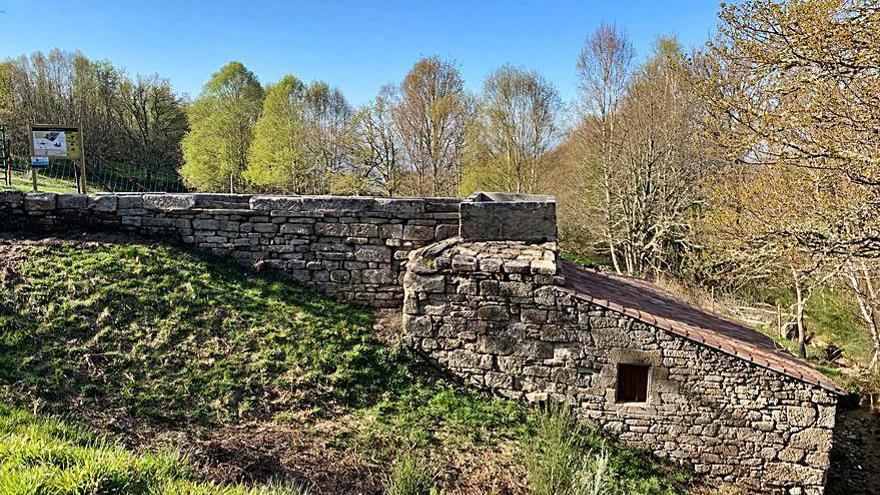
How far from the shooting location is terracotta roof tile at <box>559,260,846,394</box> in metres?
5.71

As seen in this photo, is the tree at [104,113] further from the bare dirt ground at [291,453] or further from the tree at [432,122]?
the bare dirt ground at [291,453]

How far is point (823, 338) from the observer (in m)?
14.0

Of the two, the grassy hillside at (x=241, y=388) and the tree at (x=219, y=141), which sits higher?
the tree at (x=219, y=141)

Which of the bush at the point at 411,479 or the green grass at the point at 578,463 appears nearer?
the bush at the point at 411,479

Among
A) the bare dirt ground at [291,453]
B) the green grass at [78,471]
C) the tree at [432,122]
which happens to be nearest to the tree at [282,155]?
the tree at [432,122]

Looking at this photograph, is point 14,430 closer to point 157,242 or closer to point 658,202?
point 157,242

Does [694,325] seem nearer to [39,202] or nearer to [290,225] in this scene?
[290,225]

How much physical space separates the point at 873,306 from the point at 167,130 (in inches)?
1346

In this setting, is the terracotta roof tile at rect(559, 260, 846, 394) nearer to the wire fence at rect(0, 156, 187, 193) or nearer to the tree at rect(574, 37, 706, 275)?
the tree at rect(574, 37, 706, 275)

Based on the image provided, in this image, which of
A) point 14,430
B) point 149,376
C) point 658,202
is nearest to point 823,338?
point 658,202

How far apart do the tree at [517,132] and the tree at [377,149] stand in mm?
3542

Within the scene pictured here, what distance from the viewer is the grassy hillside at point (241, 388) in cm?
473

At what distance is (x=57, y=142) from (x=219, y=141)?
57.4ft

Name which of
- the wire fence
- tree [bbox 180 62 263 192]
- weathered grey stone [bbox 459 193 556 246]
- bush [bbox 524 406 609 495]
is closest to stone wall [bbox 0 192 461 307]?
weathered grey stone [bbox 459 193 556 246]
